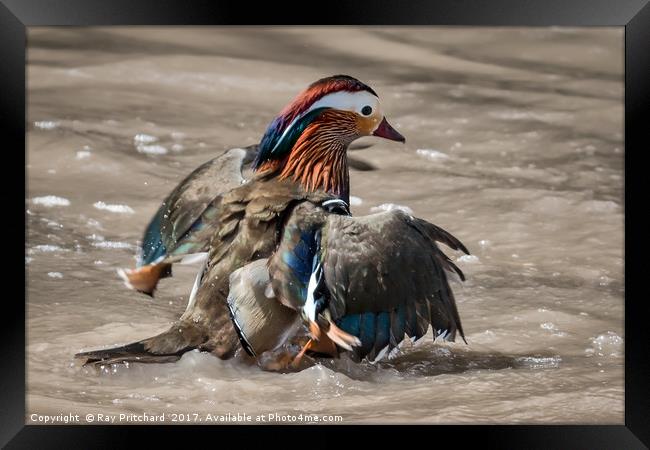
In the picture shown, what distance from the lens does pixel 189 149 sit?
493cm

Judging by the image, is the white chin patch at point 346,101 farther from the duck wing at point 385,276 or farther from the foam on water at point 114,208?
the foam on water at point 114,208

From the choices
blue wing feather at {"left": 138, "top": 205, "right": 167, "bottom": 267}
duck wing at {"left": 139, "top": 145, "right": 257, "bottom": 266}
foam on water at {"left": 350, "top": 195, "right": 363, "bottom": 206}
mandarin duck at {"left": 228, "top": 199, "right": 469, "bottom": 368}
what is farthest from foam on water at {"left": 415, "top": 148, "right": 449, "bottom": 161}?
blue wing feather at {"left": 138, "top": 205, "right": 167, "bottom": 267}

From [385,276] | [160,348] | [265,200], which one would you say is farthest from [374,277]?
[160,348]

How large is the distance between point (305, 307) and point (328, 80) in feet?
2.48

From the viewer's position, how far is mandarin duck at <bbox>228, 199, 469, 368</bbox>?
13.7 feet

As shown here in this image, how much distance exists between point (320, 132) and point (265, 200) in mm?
331

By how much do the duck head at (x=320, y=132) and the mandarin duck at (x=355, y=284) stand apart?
0.26 meters

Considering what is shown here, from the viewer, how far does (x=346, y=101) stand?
455cm

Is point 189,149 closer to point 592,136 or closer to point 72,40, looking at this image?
point 72,40

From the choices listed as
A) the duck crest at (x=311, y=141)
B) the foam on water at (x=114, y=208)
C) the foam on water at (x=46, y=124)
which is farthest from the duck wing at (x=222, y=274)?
the foam on water at (x=46, y=124)

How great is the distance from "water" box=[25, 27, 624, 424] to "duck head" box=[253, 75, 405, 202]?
20 centimetres

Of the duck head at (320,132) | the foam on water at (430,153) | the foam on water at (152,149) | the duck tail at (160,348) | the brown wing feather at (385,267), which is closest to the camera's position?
the brown wing feather at (385,267)

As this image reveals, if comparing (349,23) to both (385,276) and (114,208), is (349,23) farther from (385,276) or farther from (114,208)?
(114,208)

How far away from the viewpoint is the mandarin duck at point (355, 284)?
4.18m
